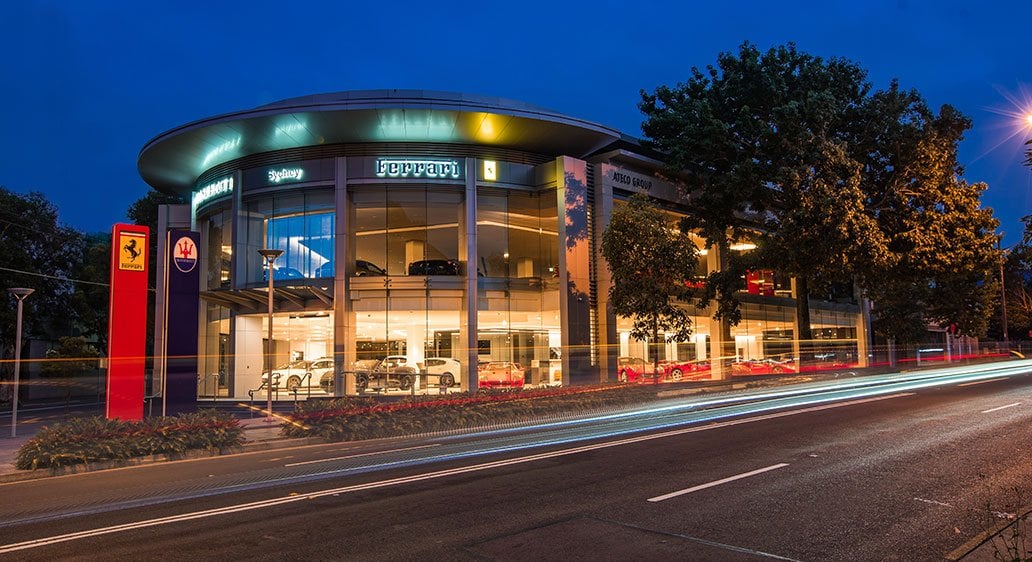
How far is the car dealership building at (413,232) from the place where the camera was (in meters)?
30.9

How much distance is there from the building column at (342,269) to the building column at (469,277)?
15.9ft

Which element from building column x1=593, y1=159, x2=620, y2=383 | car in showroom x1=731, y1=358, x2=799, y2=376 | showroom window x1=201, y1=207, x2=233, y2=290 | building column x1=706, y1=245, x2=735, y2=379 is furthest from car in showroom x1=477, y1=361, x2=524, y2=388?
showroom window x1=201, y1=207, x2=233, y2=290

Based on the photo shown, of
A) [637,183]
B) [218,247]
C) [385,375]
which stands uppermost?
[637,183]

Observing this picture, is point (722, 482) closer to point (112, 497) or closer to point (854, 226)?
point (112, 497)

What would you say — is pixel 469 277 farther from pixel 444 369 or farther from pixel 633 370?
pixel 633 370

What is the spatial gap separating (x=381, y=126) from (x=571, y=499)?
82.1ft

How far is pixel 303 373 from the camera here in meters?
29.0

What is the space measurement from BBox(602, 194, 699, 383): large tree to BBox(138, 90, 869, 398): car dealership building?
3423 millimetres

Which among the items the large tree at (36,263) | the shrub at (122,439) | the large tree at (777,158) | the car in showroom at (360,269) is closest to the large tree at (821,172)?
the large tree at (777,158)

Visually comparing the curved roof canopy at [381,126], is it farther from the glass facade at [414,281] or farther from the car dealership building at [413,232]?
the glass facade at [414,281]

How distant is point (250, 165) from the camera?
33312 millimetres

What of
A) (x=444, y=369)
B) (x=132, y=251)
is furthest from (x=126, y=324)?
(x=444, y=369)

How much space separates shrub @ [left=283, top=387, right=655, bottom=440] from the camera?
16797 mm

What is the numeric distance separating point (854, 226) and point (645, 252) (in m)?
8.55
